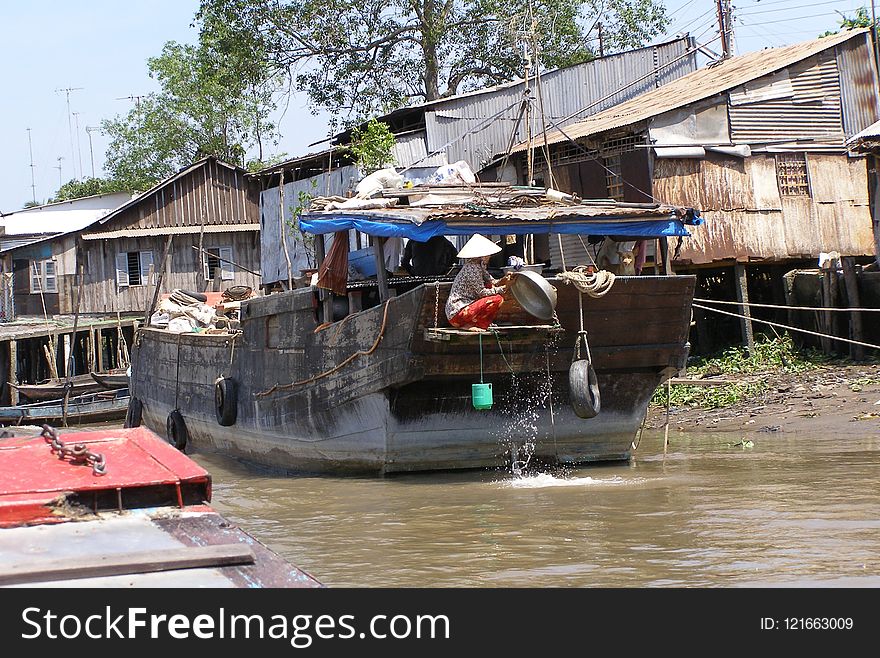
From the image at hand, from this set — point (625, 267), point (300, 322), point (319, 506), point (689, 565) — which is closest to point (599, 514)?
point (689, 565)

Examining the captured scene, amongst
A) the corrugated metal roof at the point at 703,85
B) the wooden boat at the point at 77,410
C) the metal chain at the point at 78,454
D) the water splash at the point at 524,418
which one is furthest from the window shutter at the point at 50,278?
the metal chain at the point at 78,454

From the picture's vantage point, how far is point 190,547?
4.29m

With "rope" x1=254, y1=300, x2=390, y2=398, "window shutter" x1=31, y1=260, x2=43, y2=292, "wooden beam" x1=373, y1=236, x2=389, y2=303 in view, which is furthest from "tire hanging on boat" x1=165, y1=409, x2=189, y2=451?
"window shutter" x1=31, y1=260, x2=43, y2=292

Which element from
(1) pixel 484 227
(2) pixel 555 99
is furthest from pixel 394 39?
(1) pixel 484 227

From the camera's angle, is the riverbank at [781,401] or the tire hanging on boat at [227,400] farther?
the tire hanging on boat at [227,400]

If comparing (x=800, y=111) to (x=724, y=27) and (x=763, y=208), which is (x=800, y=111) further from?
(x=724, y=27)

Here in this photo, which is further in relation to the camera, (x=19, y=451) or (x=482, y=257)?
(x=482, y=257)

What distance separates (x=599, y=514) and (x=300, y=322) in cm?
443

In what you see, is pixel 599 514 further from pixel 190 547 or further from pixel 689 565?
pixel 190 547

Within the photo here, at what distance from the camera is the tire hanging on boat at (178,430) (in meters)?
16.1

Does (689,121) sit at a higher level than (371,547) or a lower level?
higher

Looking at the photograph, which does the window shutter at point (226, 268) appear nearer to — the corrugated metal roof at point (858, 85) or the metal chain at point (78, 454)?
the corrugated metal roof at point (858, 85)

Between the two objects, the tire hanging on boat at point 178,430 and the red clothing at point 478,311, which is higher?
the red clothing at point 478,311

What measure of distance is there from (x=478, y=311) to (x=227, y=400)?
525 cm
